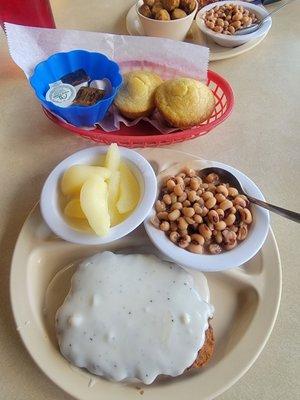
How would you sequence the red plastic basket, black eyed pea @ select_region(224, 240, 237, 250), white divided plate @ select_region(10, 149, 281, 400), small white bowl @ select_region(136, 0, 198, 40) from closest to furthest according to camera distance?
white divided plate @ select_region(10, 149, 281, 400)
black eyed pea @ select_region(224, 240, 237, 250)
the red plastic basket
small white bowl @ select_region(136, 0, 198, 40)

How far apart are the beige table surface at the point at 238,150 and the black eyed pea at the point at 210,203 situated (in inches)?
5.6

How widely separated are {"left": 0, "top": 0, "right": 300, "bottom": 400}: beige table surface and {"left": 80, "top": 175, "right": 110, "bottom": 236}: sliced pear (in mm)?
176

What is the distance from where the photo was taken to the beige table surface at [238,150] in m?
0.56

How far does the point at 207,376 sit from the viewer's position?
0.54 metres

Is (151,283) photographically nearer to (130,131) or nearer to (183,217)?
(183,217)

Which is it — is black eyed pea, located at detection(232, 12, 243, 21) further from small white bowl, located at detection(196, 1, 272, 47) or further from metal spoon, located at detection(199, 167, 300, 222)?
metal spoon, located at detection(199, 167, 300, 222)

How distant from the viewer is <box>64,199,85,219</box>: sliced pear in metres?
0.66

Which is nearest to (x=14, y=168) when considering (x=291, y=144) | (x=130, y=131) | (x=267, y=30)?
(x=130, y=131)

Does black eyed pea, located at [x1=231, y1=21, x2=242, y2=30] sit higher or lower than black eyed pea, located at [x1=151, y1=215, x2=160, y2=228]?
higher

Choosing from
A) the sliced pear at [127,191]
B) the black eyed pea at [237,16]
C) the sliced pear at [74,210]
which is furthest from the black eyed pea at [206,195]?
the black eyed pea at [237,16]

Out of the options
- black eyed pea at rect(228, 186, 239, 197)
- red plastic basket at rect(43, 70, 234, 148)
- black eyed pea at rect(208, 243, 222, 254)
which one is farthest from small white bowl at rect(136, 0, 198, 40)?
black eyed pea at rect(208, 243, 222, 254)

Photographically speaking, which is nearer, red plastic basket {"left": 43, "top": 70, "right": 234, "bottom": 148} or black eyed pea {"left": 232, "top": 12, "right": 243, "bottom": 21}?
red plastic basket {"left": 43, "top": 70, "right": 234, "bottom": 148}

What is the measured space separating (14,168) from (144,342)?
19.6 inches

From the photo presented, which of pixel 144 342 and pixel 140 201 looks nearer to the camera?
pixel 144 342
